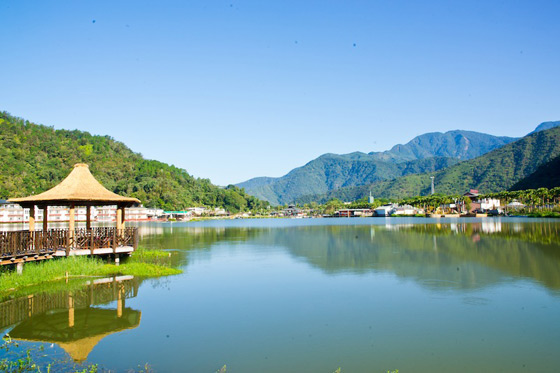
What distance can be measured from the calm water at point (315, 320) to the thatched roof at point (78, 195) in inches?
174

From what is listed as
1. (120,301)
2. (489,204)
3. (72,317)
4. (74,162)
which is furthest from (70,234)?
(489,204)

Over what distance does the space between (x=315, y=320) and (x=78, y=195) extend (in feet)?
46.1

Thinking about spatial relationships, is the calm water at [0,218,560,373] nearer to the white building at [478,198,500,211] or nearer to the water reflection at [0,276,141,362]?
the water reflection at [0,276,141,362]

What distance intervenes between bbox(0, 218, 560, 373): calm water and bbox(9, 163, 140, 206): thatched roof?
442cm

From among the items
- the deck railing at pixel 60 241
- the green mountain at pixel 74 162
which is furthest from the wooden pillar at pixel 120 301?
the green mountain at pixel 74 162

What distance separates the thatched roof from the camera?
2111 cm

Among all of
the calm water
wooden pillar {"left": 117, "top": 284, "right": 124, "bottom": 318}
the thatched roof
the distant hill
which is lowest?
the calm water

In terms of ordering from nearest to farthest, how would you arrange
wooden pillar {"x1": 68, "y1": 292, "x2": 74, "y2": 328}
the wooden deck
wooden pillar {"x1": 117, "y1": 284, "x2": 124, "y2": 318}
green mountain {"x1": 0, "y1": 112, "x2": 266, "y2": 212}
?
wooden pillar {"x1": 68, "y1": 292, "x2": 74, "y2": 328}, wooden pillar {"x1": 117, "y1": 284, "x2": 124, "y2": 318}, the wooden deck, green mountain {"x1": 0, "y1": 112, "x2": 266, "y2": 212}

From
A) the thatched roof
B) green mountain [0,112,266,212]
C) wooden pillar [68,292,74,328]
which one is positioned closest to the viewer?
wooden pillar [68,292,74,328]

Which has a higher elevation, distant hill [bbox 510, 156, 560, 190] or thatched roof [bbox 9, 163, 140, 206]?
distant hill [bbox 510, 156, 560, 190]

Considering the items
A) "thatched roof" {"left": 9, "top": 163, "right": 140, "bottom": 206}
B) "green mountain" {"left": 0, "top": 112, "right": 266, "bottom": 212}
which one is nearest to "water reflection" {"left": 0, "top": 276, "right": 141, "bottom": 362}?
"thatched roof" {"left": 9, "top": 163, "right": 140, "bottom": 206}

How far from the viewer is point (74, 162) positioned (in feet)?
453

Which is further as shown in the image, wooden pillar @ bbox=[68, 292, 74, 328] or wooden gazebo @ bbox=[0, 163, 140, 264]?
wooden gazebo @ bbox=[0, 163, 140, 264]

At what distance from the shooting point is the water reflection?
1201 cm
